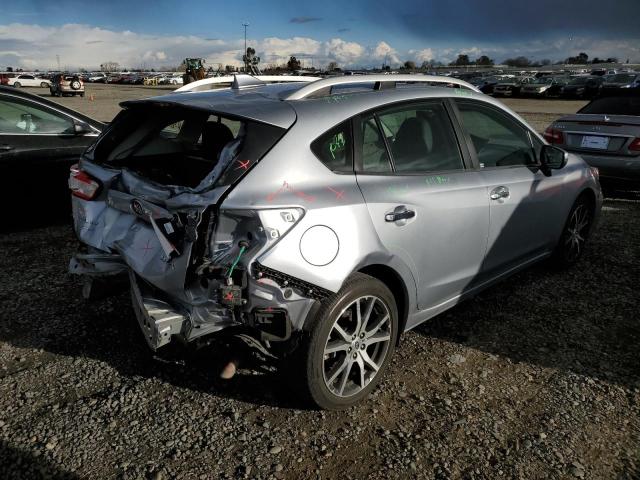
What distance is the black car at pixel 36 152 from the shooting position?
5.18 meters

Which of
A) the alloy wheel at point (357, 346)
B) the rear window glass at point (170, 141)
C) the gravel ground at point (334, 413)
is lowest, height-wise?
the gravel ground at point (334, 413)

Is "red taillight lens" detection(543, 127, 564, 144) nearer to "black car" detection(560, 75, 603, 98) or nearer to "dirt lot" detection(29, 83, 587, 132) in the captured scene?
"dirt lot" detection(29, 83, 587, 132)

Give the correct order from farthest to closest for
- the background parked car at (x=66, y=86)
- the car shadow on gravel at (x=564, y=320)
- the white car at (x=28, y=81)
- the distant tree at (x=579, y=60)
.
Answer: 1. the distant tree at (x=579, y=60)
2. the white car at (x=28, y=81)
3. the background parked car at (x=66, y=86)
4. the car shadow on gravel at (x=564, y=320)

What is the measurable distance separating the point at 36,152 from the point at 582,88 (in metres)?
34.8

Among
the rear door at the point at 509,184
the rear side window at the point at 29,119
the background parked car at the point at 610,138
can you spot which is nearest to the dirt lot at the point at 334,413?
the rear door at the point at 509,184

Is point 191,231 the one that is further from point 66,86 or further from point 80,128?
point 66,86

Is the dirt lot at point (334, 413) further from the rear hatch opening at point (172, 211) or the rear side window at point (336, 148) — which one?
the rear side window at point (336, 148)

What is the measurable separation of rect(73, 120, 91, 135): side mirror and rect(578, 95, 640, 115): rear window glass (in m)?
6.90

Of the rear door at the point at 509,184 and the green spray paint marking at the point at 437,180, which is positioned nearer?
the green spray paint marking at the point at 437,180

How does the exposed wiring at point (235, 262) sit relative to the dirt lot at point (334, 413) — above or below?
above

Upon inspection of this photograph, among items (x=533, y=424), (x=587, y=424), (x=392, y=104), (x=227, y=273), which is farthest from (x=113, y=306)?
(x=587, y=424)

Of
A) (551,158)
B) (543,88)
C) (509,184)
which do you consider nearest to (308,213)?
(509,184)

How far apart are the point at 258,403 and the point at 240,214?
114 centimetres

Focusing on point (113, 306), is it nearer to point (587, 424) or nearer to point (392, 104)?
point (392, 104)
